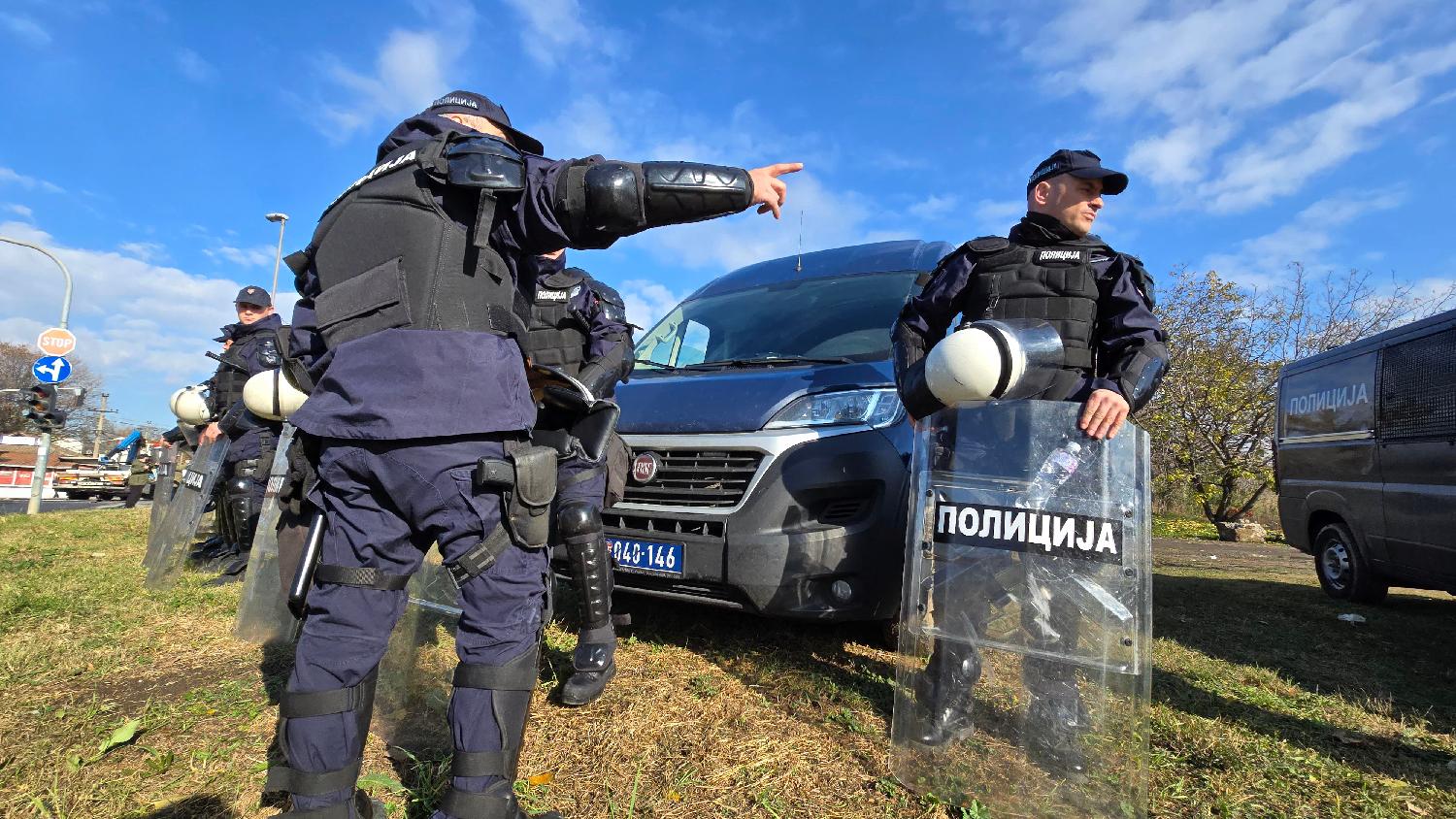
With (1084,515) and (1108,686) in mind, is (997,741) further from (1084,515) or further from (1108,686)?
(1084,515)

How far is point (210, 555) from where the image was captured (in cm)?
605

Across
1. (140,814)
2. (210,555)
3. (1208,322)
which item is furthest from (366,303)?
(1208,322)

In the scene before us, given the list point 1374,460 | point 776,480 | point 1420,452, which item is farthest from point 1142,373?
point 1374,460

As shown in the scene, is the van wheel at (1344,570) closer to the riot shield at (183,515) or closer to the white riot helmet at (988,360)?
the white riot helmet at (988,360)

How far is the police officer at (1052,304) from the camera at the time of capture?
213cm

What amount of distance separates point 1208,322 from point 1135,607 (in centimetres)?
1637

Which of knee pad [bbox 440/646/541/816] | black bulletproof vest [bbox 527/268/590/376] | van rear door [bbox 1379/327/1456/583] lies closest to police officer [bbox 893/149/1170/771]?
knee pad [bbox 440/646/541/816]

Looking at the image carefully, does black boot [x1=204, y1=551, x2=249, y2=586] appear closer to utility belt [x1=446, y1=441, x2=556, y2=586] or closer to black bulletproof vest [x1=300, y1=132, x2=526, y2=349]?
black bulletproof vest [x1=300, y1=132, x2=526, y2=349]

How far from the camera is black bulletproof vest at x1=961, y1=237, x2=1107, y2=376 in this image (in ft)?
8.25

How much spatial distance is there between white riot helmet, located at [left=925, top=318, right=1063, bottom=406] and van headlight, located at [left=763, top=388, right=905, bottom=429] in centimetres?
69

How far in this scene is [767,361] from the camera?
11.3 ft

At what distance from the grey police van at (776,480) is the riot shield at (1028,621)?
57cm

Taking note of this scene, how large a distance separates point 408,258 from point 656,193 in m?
0.64

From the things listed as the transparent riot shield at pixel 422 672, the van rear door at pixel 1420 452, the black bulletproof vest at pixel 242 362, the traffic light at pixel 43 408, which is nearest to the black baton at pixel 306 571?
the transparent riot shield at pixel 422 672
